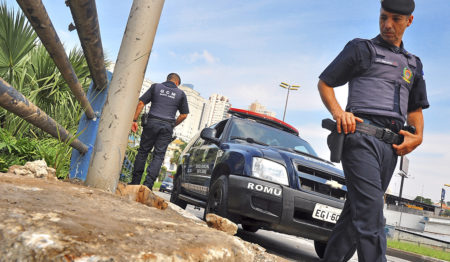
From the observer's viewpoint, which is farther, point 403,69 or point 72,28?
point 403,69

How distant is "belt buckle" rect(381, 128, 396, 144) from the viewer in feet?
7.79

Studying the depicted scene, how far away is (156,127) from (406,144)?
12.1 ft

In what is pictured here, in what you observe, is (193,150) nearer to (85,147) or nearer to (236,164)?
(236,164)

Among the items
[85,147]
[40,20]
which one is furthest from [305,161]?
[40,20]

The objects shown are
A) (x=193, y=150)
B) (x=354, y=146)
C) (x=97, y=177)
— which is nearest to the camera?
→ (x=97, y=177)

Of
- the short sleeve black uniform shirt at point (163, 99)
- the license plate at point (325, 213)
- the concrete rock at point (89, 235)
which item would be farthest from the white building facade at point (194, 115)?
the concrete rock at point (89, 235)

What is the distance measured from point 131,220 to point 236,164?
2.90 meters

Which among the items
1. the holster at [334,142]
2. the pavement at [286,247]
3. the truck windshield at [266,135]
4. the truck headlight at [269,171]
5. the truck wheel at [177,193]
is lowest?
the pavement at [286,247]

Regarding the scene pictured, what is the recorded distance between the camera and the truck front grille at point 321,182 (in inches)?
150

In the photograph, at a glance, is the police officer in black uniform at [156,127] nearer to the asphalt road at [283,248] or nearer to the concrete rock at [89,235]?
the asphalt road at [283,248]

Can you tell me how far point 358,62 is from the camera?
2.55 m

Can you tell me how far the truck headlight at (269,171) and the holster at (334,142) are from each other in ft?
4.24

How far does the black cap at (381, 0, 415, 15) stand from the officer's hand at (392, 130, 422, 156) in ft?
2.47

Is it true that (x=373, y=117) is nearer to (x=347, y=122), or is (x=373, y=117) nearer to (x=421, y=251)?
(x=347, y=122)
